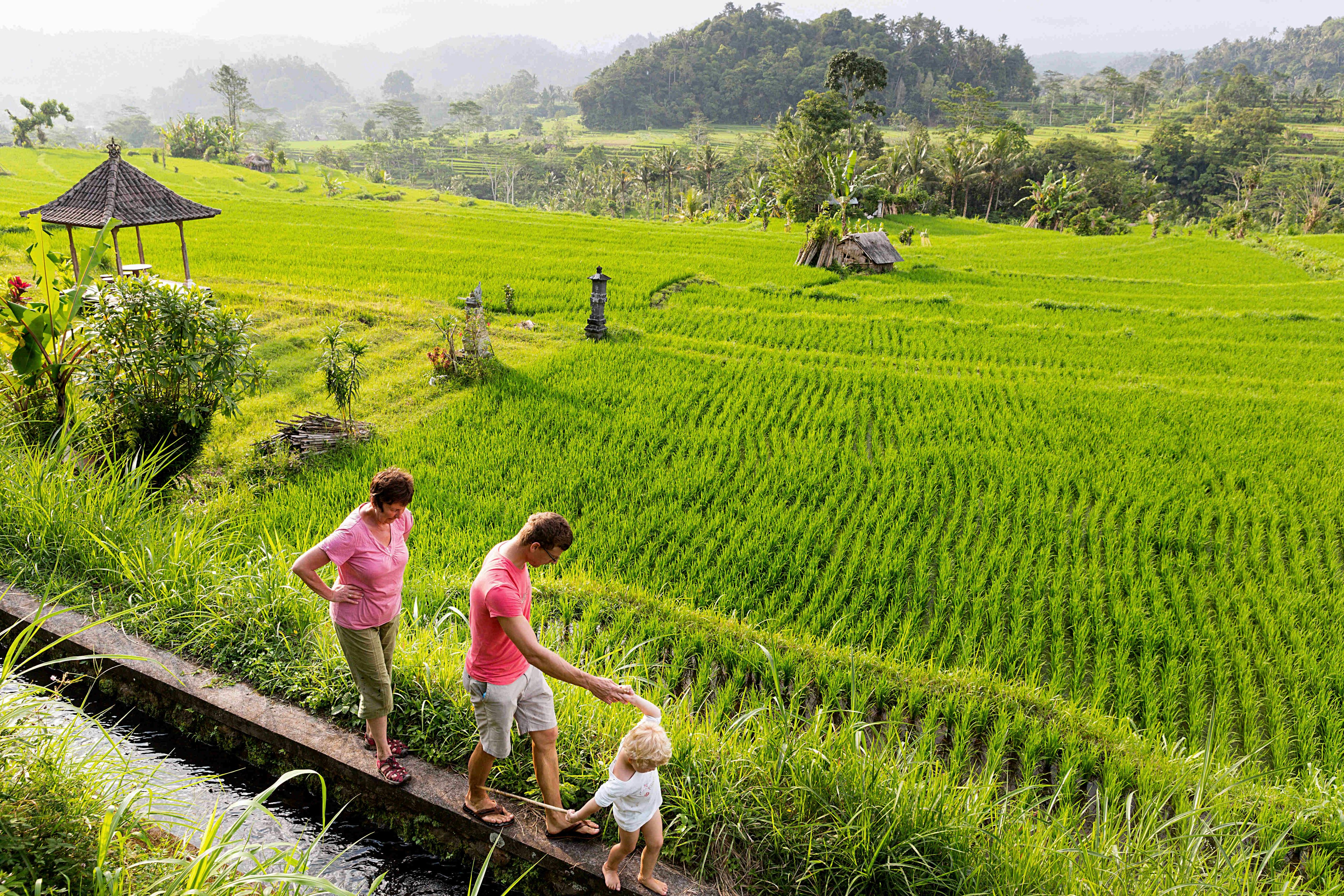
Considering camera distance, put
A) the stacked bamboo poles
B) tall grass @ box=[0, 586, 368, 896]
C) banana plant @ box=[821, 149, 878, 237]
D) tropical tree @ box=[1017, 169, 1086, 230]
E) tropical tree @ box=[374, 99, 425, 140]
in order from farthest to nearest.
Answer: tropical tree @ box=[374, 99, 425, 140]
tropical tree @ box=[1017, 169, 1086, 230]
banana plant @ box=[821, 149, 878, 237]
the stacked bamboo poles
tall grass @ box=[0, 586, 368, 896]

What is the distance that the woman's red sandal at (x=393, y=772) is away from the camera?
9.41ft

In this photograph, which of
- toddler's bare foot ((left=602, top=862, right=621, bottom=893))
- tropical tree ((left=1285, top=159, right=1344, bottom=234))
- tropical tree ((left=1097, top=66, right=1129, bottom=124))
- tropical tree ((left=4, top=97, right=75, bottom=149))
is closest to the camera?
toddler's bare foot ((left=602, top=862, right=621, bottom=893))

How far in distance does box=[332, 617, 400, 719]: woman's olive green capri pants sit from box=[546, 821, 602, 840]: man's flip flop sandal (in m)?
0.80

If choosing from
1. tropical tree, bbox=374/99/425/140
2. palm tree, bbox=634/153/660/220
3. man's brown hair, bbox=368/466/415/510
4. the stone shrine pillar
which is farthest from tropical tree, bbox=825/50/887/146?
tropical tree, bbox=374/99/425/140

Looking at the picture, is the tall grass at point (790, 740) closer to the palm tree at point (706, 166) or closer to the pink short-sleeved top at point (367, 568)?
the pink short-sleeved top at point (367, 568)

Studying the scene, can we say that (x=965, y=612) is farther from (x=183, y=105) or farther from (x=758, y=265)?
(x=183, y=105)

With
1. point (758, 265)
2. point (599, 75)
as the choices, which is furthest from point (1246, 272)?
point (599, 75)

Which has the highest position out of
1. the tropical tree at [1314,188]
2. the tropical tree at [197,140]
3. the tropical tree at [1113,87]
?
the tropical tree at [1113,87]

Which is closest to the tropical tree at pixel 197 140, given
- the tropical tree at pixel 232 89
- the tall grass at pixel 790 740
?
the tropical tree at pixel 232 89

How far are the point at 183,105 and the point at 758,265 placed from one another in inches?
7786

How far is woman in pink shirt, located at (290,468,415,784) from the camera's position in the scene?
260cm

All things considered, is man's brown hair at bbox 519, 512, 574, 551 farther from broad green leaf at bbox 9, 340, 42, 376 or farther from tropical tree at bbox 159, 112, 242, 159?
tropical tree at bbox 159, 112, 242, 159

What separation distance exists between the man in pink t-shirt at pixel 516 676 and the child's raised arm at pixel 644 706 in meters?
0.03

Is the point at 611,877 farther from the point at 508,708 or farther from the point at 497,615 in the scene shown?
the point at 497,615
